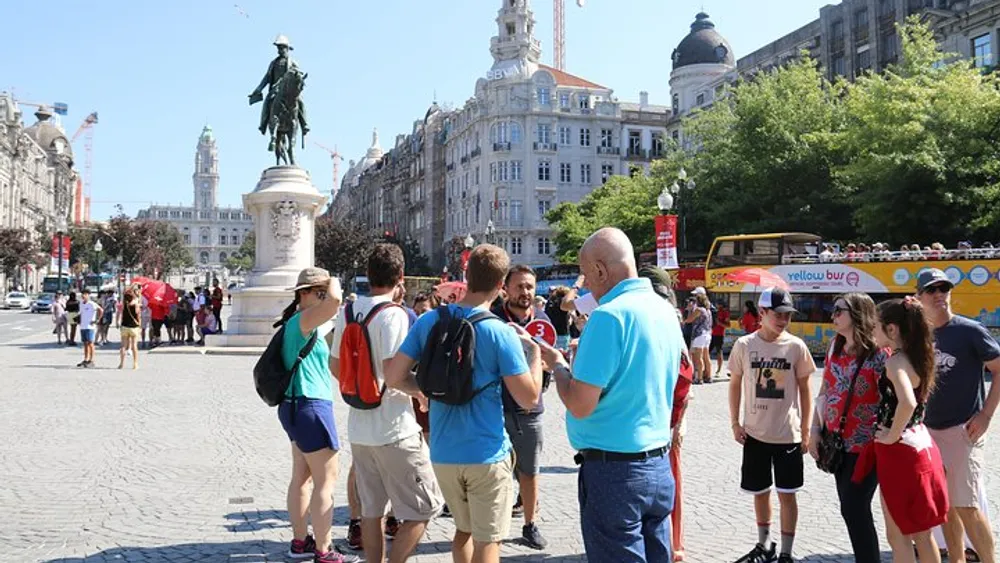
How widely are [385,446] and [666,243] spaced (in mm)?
23279

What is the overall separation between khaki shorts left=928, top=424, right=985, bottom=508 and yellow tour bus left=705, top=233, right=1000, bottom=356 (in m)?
18.2

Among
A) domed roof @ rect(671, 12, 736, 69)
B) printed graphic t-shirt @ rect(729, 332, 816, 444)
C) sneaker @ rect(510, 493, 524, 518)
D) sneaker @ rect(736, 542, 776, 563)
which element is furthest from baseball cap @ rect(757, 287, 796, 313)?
domed roof @ rect(671, 12, 736, 69)

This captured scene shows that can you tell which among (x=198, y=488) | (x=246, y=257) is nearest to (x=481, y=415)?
(x=198, y=488)

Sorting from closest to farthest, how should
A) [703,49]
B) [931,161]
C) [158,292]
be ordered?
[158,292] < [931,161] < [703,49]

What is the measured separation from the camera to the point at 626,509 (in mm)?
3844

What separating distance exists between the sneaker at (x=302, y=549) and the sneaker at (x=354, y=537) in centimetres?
43

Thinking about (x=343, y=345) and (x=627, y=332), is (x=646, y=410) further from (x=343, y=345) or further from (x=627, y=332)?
(x=343, y=345)

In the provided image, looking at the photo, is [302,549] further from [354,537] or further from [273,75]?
[273,75]

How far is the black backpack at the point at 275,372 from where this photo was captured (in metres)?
5.74

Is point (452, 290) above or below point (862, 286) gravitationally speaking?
below

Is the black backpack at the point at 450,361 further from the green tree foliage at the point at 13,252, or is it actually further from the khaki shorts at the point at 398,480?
the green tree foliage at the point at 13,252

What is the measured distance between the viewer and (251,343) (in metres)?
27.2

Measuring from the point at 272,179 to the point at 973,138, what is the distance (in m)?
22.9

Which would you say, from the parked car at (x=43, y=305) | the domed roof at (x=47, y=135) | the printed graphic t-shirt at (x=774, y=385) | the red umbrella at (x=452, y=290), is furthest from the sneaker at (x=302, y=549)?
the domed roof at (x=47, y=135)
